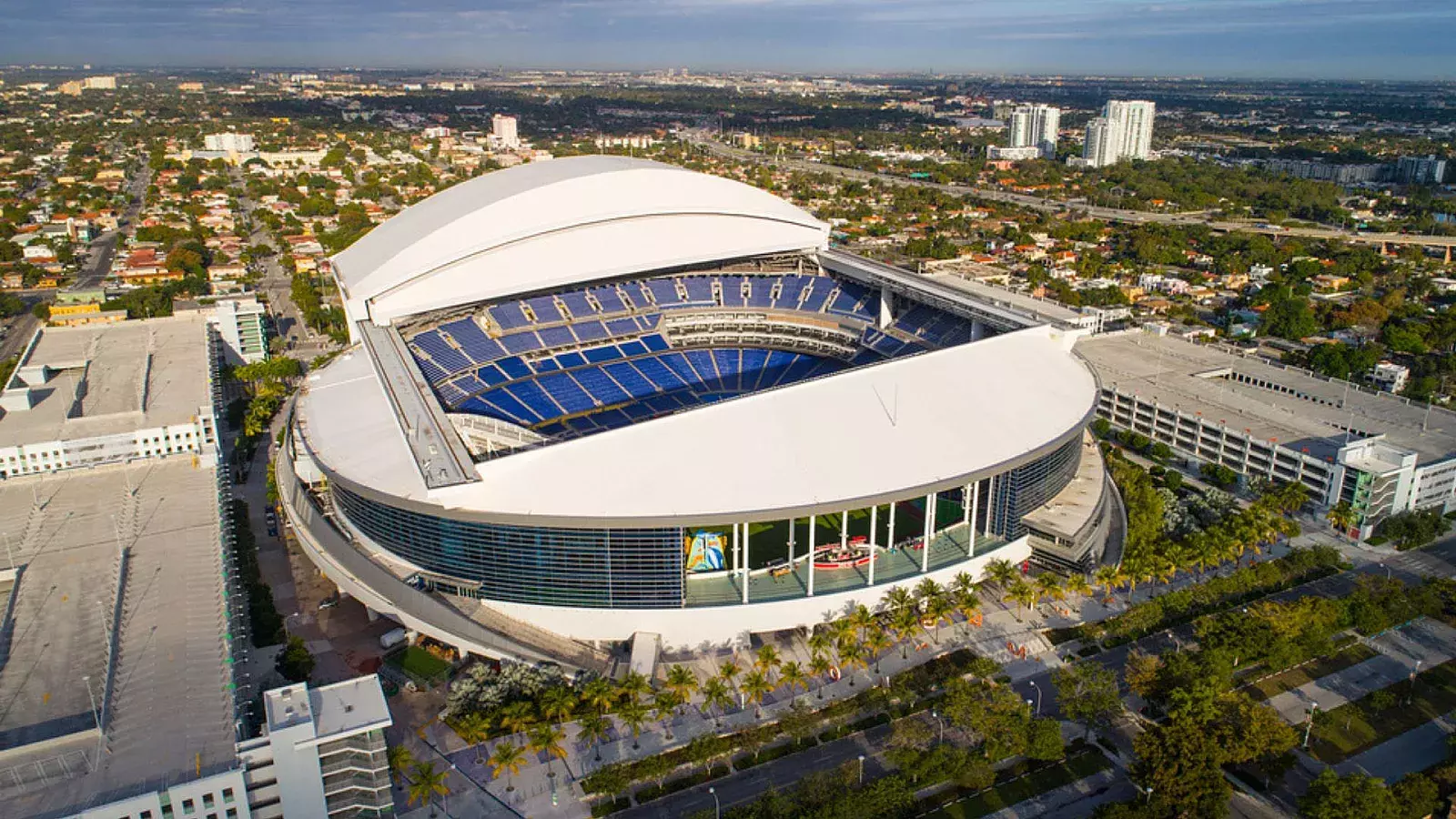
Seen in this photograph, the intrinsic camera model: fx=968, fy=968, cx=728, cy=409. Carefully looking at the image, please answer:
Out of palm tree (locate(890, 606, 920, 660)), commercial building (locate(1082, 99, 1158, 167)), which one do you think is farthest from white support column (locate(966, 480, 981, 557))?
commercial building (locate(1082, 99, 1158, 167))

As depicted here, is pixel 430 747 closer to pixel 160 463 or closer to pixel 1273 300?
Answer: pixel 160 463

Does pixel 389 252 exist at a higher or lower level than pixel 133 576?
higher

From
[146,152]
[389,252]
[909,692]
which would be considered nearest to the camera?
[909,692]

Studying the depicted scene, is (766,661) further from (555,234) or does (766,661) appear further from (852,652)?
(555,234)

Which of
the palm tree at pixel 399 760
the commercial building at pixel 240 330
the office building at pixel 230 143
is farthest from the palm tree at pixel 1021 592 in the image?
the office building at pixel 230 143

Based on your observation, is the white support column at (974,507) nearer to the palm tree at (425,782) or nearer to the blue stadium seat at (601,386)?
the blue stadium seat at (601,386)

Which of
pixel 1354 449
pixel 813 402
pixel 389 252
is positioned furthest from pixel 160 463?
Answer: pixel 1354 449
